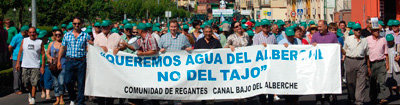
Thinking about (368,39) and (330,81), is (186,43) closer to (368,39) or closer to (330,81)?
(330,81)

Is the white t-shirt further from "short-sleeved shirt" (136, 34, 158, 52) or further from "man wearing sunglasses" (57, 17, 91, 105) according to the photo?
"short-sleeved shirt" (136, 34, 158, 52)

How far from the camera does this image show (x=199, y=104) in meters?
13.0

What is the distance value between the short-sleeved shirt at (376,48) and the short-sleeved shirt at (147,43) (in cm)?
423

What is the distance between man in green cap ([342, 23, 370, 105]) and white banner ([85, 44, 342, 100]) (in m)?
1.09

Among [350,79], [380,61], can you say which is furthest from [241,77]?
[380,61]

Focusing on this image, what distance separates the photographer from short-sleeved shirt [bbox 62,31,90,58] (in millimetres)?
12102

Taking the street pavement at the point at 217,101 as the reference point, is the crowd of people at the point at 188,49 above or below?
above

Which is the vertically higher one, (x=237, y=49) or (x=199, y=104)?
(x=237, y=49)

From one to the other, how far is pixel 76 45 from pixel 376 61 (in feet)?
18.6

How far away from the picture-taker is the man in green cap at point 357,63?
12.3 meters

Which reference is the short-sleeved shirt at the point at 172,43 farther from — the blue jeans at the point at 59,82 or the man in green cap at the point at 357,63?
the man in green cap at the point at 357,63

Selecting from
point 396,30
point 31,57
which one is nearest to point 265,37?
point 396,30

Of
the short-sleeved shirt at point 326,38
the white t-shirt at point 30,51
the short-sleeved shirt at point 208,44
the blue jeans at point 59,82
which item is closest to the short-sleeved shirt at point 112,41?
the blue jeans at point 59,82

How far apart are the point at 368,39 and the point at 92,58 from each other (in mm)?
5223
